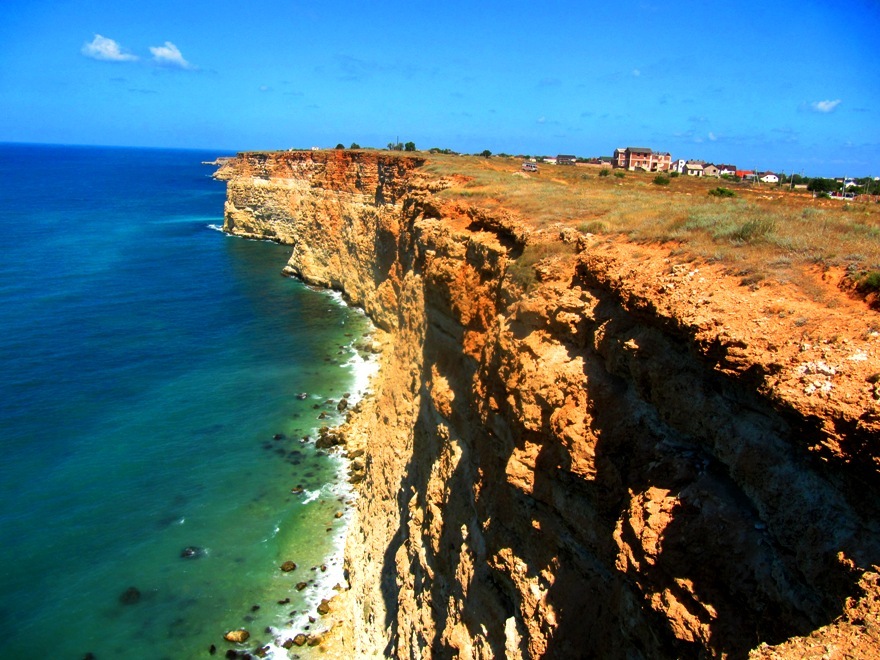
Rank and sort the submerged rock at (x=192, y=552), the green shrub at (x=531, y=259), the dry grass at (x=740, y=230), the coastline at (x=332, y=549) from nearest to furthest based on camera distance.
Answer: the dry grass at (x=740, y=230)
the green shrub at (x=531, y=259)
the coastline at (x=332, y=549)
the submerged rock at (x=192, y=552)

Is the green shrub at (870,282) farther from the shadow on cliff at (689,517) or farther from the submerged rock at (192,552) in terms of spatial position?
the submerged rock at (192,552)

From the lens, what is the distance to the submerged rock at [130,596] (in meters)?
21.4

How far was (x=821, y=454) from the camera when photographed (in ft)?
18.9

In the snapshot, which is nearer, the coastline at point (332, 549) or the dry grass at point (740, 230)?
the dry grass at point (740, 230)

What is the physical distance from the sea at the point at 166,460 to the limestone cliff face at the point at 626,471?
285 inches

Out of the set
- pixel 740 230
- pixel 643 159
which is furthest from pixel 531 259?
pixel 643 159

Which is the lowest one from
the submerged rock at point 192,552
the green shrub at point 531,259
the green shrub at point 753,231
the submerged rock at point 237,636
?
the submerged rock at point 237,636

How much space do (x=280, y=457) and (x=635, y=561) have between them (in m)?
25.3

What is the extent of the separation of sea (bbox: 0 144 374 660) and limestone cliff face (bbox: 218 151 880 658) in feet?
23.8

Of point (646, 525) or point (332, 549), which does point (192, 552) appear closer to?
point (332, 549)

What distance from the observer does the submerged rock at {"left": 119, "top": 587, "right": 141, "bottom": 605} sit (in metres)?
21.4

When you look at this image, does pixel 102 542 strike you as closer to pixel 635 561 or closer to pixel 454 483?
pixel 454 483

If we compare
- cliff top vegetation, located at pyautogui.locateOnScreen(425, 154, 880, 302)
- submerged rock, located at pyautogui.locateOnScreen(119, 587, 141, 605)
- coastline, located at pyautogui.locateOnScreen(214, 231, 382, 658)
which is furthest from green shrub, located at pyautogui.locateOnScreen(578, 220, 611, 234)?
submerged rock, located at pyautogui.locateOnScreen(119, 587, 141, 605)

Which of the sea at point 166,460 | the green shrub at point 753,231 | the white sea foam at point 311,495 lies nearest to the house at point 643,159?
the sea at point 166,460
